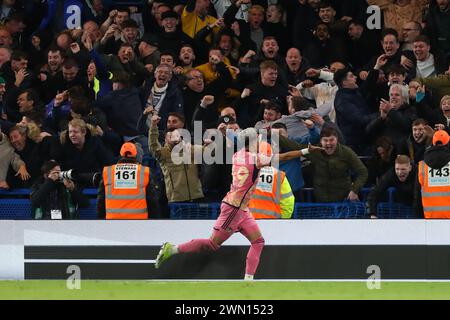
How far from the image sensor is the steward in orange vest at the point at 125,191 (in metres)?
18.7

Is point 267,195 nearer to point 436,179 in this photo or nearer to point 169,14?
point 436,179

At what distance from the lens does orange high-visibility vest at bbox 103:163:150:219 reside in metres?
18.7

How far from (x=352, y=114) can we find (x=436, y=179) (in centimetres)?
266

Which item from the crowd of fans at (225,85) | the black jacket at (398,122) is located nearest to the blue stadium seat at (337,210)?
the crowd of fans at (225,85)

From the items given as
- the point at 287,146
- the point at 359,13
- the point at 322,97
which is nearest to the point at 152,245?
the point at 287,146

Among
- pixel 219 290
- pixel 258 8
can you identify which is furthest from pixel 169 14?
pixel 219 290

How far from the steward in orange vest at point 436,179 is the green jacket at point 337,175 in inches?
43.6

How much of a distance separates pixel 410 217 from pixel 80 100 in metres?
5.42

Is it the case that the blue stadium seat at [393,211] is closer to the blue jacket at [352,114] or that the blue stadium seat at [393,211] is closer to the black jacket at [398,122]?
the black jacket at [398,122]

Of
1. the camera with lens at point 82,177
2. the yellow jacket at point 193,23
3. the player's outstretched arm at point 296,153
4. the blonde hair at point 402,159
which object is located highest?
the yellow jacket at point 193,23

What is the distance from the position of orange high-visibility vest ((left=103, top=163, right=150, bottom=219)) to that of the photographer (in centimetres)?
70

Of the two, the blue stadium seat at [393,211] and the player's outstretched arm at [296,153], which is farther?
the player's outstretched arm at [296,153]

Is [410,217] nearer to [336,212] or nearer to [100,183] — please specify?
[336,212]

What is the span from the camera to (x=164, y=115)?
21031 mm
